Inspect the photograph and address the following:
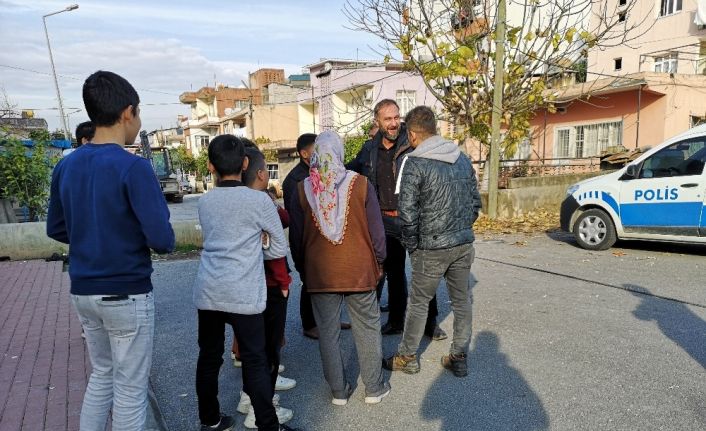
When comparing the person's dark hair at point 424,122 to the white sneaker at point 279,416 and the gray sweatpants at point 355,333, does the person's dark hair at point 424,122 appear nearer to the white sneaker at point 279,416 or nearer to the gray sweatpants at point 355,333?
the gray sweatpants at point 355,333

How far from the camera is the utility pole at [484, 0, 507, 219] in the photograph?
33.9ft

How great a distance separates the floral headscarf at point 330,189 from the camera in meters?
2.87

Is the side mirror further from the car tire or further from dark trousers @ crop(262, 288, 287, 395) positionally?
dark trousers @ crop(262, 288, 287, 395)

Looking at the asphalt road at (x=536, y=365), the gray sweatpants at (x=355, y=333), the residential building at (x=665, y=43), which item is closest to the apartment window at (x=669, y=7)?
the residential building at (x=665, y=43)

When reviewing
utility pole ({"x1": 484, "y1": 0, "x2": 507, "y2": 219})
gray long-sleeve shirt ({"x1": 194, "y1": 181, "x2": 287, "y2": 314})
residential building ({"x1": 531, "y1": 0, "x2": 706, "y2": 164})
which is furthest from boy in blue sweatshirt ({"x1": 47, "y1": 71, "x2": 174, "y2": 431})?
residential building ({"x1": 531, "y1": 0, "x2": 706, "y2": 164})

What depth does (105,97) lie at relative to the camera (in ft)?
6.81

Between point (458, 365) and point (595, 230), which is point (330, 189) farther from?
point (595, 230)

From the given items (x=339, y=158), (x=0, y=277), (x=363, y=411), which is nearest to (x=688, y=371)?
(x=363, y=411)

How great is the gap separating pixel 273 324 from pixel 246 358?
11.8 inches

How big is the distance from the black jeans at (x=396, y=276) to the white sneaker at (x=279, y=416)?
135 centimetres

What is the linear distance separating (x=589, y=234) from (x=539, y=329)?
4.14m

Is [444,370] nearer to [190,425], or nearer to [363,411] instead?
[363,411]

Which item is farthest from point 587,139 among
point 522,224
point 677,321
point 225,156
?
point 225,156

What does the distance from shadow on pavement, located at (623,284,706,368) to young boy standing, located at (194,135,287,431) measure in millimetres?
3282
